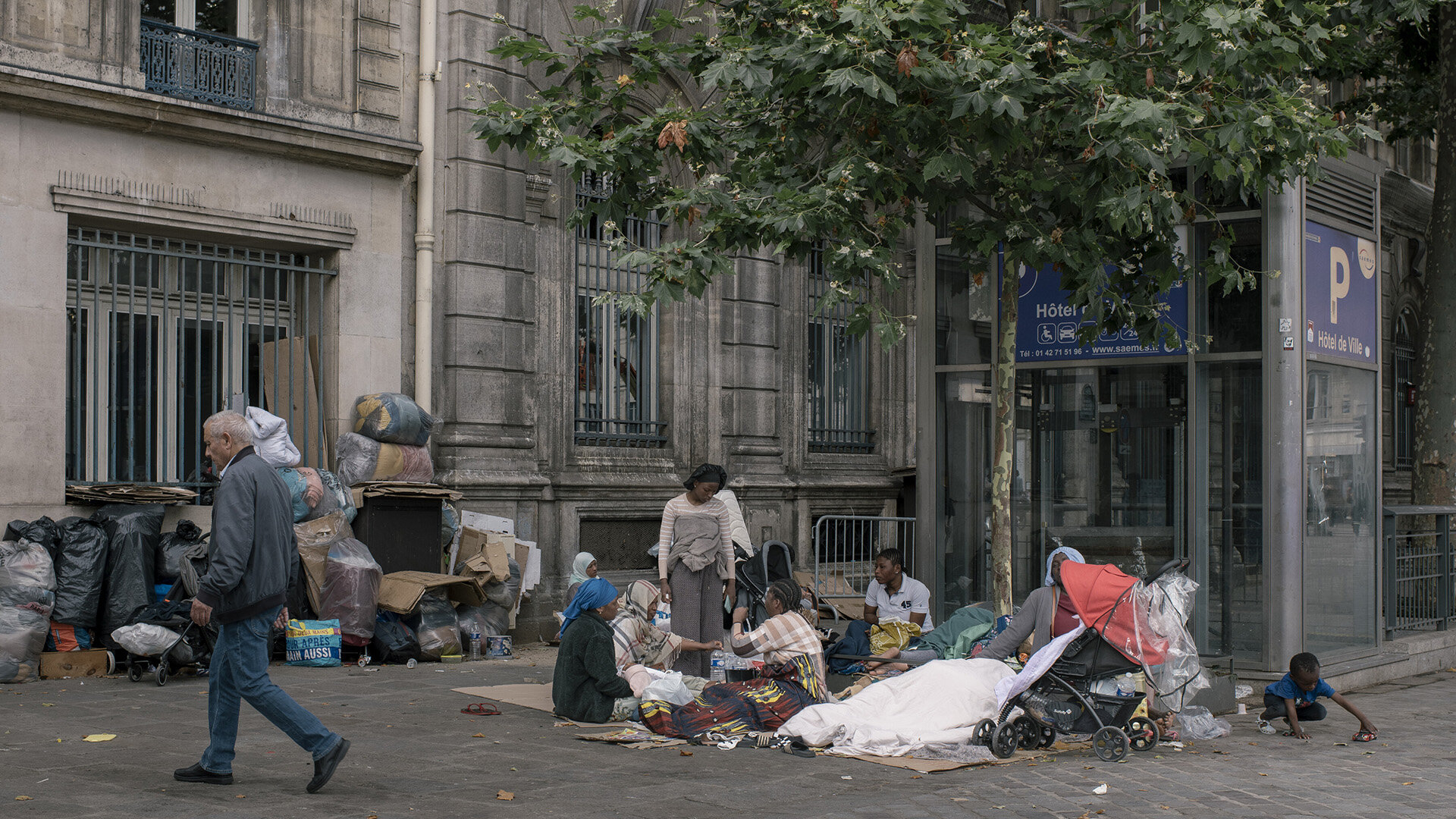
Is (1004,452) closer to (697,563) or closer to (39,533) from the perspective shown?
(697,563)

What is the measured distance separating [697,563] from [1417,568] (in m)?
7.55

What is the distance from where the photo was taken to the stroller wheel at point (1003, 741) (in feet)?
26.5

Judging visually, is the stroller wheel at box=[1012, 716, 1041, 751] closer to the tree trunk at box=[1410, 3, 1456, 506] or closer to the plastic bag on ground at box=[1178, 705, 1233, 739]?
the plastic bag on ground at box=[1178, 705, 1233, 739]

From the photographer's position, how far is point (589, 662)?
898 centimetres

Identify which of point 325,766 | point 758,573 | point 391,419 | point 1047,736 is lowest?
point 1047,736

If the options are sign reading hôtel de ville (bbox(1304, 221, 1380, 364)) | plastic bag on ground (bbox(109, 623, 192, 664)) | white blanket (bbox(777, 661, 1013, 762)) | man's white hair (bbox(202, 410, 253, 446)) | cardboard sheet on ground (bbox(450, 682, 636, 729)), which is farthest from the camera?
sign reading hôtel de ville (bbox(1304, 221, 1380, 364))

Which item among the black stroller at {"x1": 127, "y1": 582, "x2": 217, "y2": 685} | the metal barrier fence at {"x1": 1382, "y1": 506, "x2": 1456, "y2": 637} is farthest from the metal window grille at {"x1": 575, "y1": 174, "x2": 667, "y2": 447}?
the metal barrier fence at {"x1": 1382, "y1": 506, "x2": 1456, "y2": 637}

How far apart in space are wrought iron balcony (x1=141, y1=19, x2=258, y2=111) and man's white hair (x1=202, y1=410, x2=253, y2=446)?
6373 millimetres

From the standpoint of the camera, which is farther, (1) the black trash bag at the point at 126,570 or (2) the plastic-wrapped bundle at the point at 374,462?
(2) the plastic-wrapped bundle at the point at 374,462

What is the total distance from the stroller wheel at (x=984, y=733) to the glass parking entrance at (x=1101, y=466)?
3.59 m

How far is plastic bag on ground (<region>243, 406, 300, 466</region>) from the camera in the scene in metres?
11.9

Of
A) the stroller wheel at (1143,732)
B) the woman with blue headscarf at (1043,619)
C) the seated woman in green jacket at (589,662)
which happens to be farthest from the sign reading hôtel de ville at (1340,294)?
the seated woman in green jacket at (589,662)

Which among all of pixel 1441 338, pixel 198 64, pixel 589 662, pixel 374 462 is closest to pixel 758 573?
pixel 589 662

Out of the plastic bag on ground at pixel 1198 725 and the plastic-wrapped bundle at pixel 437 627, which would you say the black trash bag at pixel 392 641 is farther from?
the plastic bag on ground at pixel 1198 725
